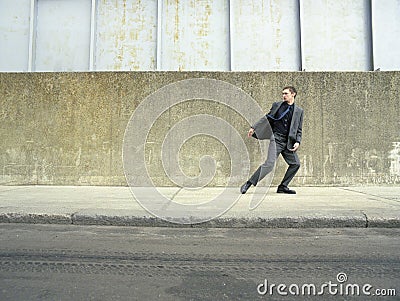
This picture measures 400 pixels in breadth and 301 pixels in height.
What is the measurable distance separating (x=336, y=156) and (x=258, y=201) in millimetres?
2718

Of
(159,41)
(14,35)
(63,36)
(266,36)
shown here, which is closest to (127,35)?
(159,41)

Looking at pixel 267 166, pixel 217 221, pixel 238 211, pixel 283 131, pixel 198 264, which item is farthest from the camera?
pixel 283 131

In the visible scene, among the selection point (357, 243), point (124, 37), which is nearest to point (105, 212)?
point (357, 243)

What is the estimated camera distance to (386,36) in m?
8.31

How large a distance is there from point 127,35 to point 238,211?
5959 mm

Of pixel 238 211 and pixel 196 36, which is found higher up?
pixel 196 36

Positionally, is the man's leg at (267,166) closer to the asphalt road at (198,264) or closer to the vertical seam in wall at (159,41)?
the asphalt road at (198,264)

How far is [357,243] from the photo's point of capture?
3.20 m

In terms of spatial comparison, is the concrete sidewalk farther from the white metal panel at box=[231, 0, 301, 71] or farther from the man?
the white metal panel at box=[231, 0, 301, 71]

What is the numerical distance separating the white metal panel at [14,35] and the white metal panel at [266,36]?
4.91 m

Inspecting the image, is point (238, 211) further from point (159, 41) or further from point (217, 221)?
point (159, 41)

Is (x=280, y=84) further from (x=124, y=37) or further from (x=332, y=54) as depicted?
(x=124, y=37)

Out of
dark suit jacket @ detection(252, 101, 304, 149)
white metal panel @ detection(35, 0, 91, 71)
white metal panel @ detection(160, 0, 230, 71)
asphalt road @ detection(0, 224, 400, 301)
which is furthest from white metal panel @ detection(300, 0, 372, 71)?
asphalt road @ detection(0, 224, 400, 301)

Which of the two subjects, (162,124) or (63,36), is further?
(63,36)
